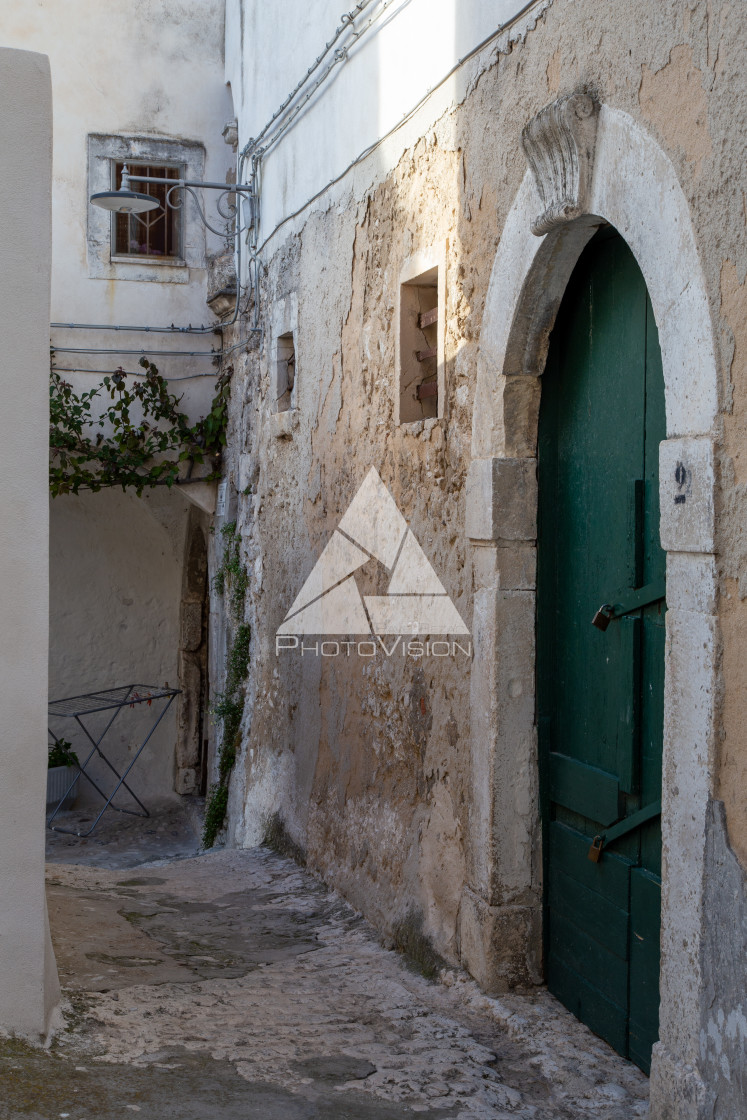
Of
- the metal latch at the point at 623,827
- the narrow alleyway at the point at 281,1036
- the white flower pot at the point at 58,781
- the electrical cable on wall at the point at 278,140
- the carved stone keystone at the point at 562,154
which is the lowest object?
the white flower pot at the point at 58,781

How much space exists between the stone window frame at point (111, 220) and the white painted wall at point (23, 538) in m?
5.51

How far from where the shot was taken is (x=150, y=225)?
845 centimetres

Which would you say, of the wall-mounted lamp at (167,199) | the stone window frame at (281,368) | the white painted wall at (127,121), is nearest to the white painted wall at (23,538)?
the stone window frame at (281,368)

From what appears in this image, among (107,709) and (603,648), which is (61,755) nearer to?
(107,709)

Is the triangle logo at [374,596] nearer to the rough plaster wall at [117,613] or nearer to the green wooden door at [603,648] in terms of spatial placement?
the green wooden door at [603,648]

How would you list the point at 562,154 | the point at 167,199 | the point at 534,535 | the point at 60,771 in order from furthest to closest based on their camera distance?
the point at 60,771
the point at 167,199
the point at 534,535
the point at 562,154

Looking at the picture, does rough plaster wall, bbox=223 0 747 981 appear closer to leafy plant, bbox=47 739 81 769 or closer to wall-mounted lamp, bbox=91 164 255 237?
wall-mounted lamp, bbox=91 164 255 237

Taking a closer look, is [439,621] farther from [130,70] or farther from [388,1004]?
[130,70]

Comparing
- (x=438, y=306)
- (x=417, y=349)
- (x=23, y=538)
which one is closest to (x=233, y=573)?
(x=417, y=349)

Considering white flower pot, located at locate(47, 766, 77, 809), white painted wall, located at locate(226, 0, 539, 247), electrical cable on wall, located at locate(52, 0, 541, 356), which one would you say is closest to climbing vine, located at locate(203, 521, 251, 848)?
electrical cable on wall, located at locate(52, 0, 541, 356)

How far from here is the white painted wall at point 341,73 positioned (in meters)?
3.94

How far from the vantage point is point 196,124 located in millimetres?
8359

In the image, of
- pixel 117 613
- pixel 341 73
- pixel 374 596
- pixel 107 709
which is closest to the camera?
pixel 374 596

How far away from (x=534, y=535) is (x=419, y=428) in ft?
2.81
